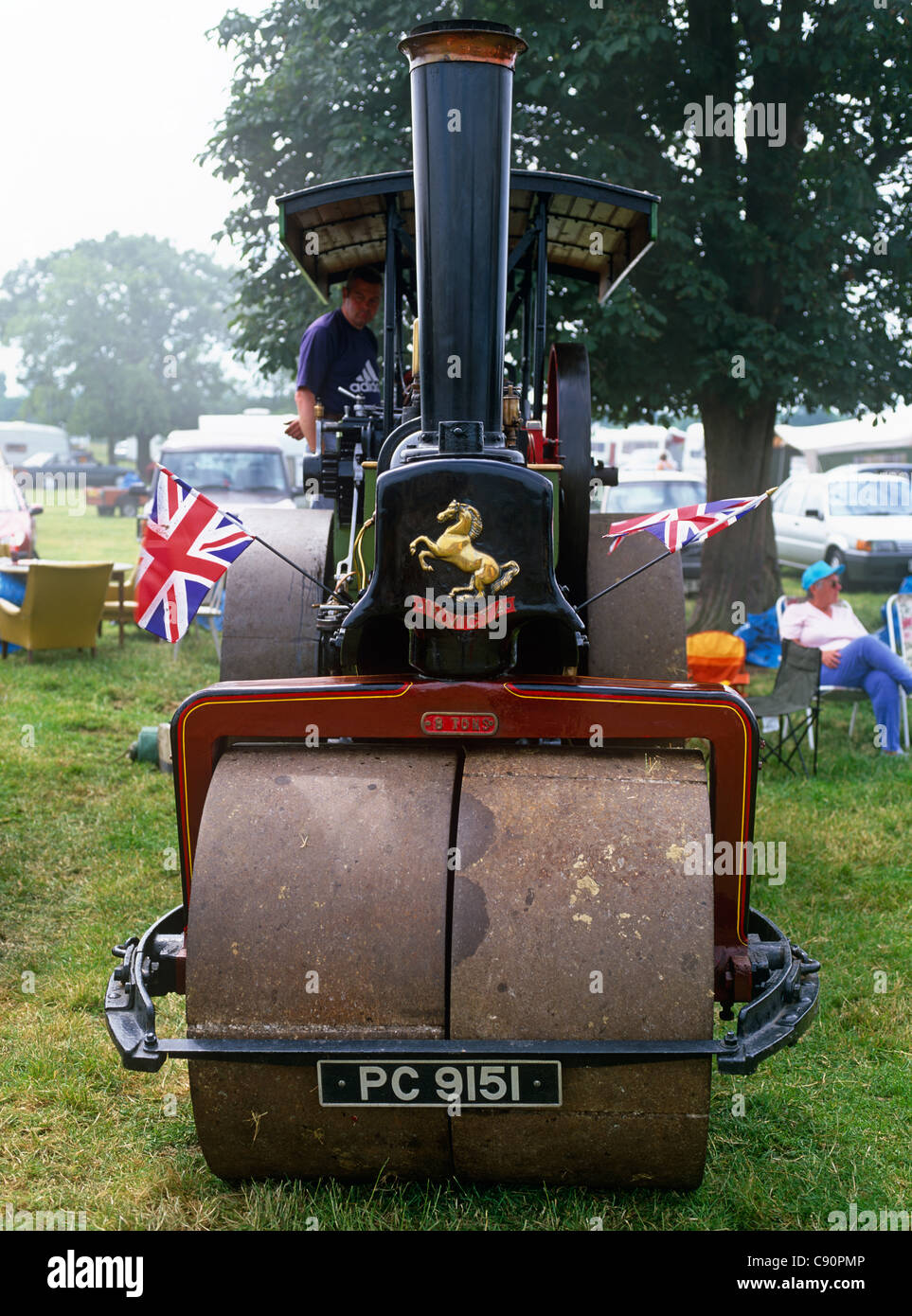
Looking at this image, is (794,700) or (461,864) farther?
(794,700)

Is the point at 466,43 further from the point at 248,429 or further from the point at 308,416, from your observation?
the point at 248,429

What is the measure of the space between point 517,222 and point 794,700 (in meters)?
3.58

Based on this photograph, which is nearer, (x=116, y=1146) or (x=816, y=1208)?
(x=816, y=1208)

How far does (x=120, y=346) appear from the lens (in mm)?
59938

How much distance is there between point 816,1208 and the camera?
3045 millimetres

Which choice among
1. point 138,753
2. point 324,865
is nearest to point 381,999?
point 324,865

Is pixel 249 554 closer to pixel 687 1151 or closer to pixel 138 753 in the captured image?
pixel 687 1151

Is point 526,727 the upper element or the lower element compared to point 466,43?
lower

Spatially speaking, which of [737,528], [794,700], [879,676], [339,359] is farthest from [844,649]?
[339,359]

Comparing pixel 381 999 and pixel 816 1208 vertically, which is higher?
pixel 381 999

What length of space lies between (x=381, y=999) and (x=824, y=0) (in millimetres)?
8976

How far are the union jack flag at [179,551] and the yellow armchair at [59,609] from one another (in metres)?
6.95

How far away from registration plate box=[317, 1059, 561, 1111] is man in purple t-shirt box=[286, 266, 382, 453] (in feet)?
10.6

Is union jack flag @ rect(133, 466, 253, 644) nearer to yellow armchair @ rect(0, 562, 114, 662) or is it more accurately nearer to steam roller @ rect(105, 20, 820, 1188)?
steam roller @ rect(105, 20, 820, 1188)
